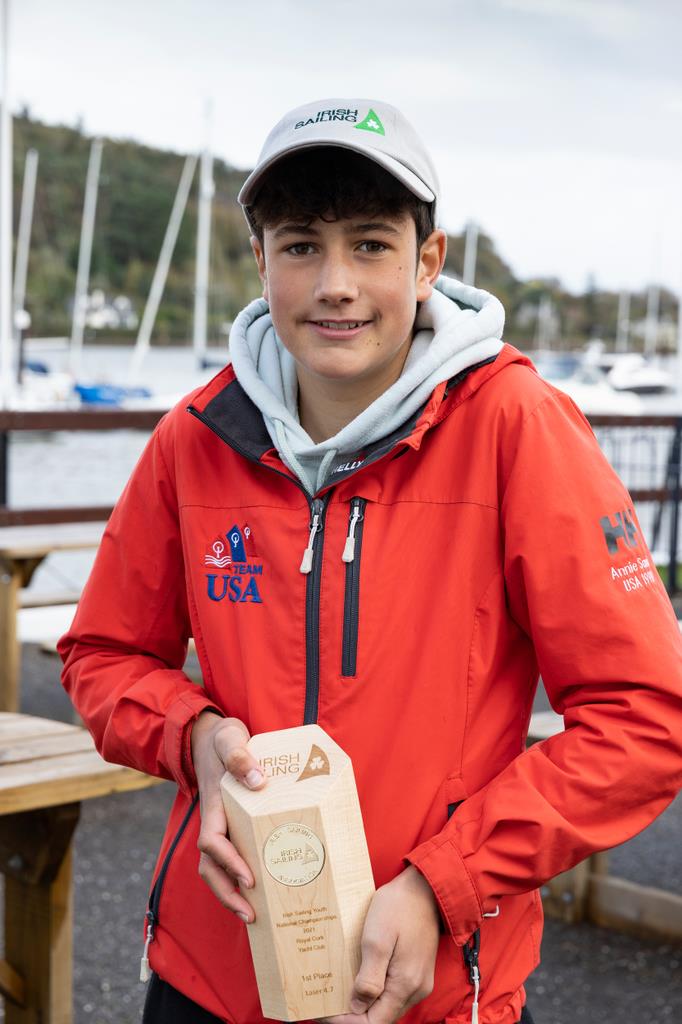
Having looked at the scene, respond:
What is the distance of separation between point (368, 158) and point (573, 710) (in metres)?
0.71

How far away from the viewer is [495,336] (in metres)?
1.57

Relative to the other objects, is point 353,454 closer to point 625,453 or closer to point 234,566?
point 234,566

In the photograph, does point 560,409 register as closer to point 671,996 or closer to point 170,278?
point 671,996

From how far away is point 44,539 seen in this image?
548 cm

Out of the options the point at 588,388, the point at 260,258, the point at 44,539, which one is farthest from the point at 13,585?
the point at 588,388

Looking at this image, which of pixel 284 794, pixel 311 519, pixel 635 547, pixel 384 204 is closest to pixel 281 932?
pixel 284 794

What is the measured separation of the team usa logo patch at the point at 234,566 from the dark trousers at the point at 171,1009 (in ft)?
1.68

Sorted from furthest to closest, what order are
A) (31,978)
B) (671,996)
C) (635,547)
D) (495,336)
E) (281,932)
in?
1. (671,996)
2. (31,978)
3. (495,336)
4. (635,547)
5. (281,932)

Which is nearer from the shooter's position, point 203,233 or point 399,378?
point 399,378

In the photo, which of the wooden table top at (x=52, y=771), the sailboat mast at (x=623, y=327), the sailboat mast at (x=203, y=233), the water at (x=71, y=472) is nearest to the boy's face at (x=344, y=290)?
the wooden table top at (x=52, y=771)

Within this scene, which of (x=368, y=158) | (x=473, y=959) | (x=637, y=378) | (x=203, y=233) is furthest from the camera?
(x=637, y=378)

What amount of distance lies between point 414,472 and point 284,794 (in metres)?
0.42

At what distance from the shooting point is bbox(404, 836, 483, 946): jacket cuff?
1340 millimetres

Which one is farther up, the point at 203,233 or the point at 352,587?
the point at 203,233
